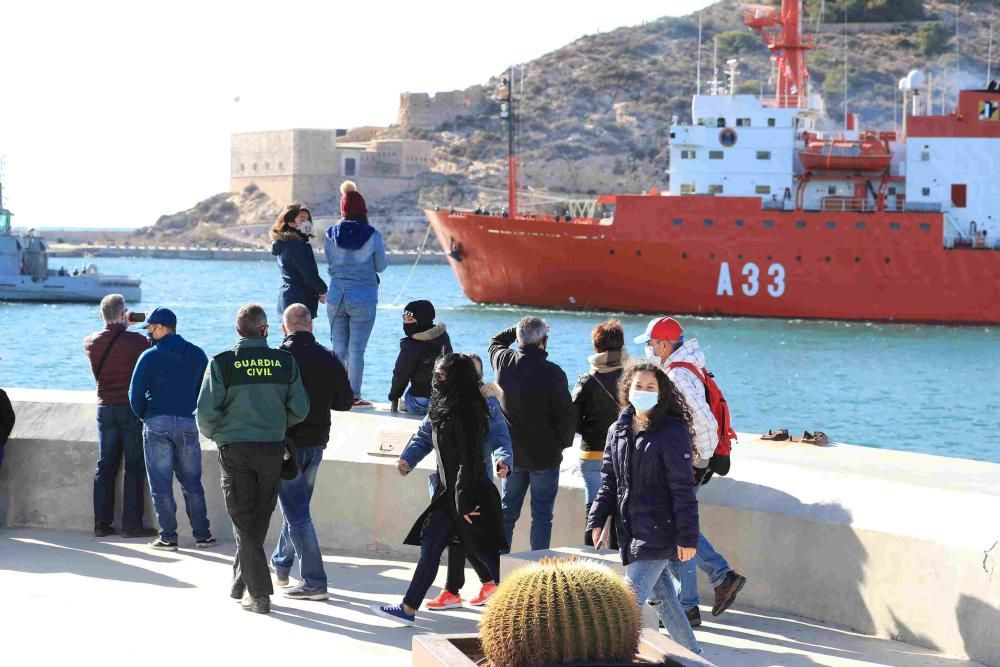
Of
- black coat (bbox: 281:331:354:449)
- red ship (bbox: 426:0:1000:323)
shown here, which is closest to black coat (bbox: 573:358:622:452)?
black coat (bbox: 281:331:354:449)

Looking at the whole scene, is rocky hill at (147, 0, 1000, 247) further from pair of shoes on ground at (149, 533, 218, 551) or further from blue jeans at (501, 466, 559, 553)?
blue jeans at (501, 466, 559, 553)

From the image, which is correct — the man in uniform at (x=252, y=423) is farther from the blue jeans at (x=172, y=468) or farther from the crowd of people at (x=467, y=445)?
the blue jeans at (x=172, y=468)

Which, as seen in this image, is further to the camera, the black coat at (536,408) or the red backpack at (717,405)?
the black coat at (536,408)

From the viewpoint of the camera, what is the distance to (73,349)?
37.5 metres

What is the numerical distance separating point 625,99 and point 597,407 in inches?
5036

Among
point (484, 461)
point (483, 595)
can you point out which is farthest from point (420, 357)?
point (483, 595)

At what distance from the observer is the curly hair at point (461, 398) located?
549 cm

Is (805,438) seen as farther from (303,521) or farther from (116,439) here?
(116,439)

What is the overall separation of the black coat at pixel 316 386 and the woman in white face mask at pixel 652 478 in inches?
57.7

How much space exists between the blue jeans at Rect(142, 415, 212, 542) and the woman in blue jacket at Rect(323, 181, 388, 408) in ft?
4.42

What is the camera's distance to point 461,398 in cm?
550

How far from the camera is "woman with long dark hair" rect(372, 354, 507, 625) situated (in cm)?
549

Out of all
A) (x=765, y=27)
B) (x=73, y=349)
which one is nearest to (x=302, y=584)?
(x=73, y=349)

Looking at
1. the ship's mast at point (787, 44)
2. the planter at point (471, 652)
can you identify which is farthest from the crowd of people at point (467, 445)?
the ship's mast at point (787, 44)
